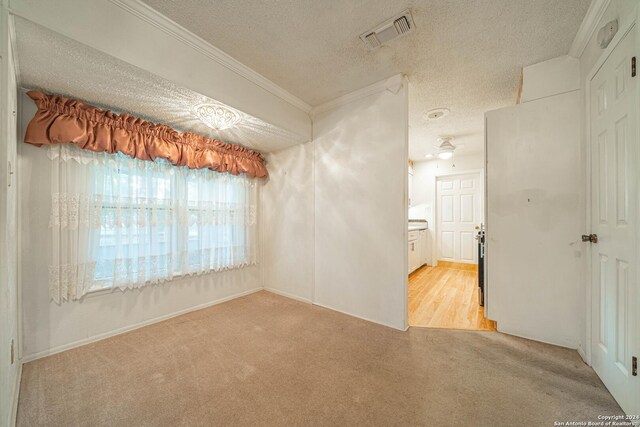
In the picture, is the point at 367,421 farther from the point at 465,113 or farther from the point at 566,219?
the point at 465,113

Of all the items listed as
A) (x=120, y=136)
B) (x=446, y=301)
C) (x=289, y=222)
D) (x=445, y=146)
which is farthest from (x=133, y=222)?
(x=445, y=146)

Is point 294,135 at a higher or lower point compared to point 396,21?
lower

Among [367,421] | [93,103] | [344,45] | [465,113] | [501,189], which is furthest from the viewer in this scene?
[465,113]

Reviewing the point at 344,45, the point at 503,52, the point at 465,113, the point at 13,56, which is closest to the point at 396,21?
the point at 344,45

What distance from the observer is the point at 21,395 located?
1424mm

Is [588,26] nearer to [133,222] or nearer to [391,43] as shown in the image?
[391,43]

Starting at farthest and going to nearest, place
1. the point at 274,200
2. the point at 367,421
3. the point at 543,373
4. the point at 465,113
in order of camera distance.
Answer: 1. the point at 274,200
2. the point at 465,113
3. the point at 543,373
4. the point at 367,421

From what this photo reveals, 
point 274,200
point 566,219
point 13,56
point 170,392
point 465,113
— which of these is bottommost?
point 170,392

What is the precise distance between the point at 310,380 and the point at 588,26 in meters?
3.19

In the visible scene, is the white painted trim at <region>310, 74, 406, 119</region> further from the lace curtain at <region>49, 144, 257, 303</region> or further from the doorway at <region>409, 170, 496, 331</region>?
the doorway at <region>409, 170, 496, 331</region>

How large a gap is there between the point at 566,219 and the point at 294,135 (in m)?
2.77

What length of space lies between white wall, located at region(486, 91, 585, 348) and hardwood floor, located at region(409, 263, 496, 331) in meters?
0.34

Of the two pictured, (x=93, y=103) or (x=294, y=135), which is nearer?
(x=93, y=103)

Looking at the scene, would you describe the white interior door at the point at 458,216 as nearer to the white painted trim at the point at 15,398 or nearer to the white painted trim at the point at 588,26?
the white painted trim at the point at 588,26
